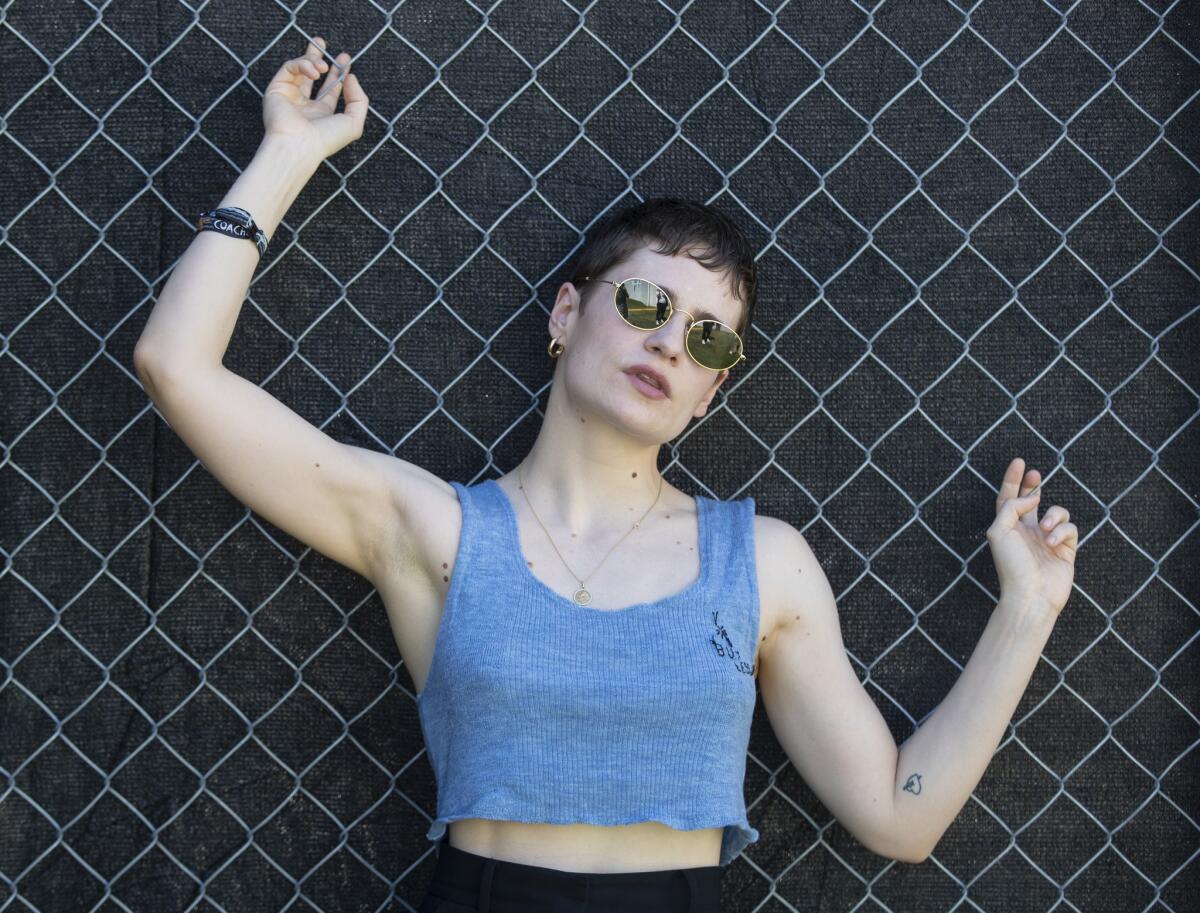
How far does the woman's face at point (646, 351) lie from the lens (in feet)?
7.55

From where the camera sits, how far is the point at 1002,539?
2.47 metres

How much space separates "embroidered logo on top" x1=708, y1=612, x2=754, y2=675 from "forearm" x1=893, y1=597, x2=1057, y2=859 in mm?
452

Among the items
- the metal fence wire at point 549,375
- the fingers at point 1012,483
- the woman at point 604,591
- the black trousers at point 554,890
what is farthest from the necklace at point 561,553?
the fingers at point 1012,483

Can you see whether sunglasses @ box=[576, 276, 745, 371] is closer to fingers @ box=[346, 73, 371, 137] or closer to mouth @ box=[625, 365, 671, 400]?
mouth @ box=[625, 365, 671, 400]

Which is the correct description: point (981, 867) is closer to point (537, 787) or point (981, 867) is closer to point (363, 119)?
point (537, 787)

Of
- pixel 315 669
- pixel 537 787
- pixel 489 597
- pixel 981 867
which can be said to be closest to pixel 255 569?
pixel 315 669

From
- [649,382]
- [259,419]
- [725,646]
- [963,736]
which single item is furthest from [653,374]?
[963,736]

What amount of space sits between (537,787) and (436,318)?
3.92 ft

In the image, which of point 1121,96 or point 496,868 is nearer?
point 496,868

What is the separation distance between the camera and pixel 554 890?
→ 212 cm

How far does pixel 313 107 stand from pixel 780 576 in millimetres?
1541

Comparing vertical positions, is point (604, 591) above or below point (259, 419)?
above

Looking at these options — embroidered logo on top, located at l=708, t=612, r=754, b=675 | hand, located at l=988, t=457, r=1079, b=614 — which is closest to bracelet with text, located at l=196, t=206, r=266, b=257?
embroidered logo on top, located at l=708, t=612, r=754, b=675

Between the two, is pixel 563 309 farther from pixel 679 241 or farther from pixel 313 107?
pixel 313 107
